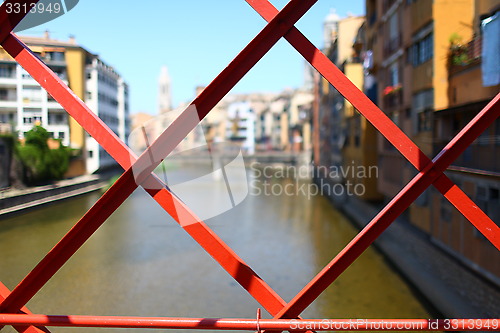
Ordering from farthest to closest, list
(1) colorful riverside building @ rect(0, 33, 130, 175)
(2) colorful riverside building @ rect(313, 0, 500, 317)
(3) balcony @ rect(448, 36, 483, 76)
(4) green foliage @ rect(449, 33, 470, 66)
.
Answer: (4) green foliage @ rect(449, 33, 470, 66)
(3) balcony @ rect(448, 36, 483, 76)
(2) colorful riverside building @ rect(313, 0, 500, 317)
(1) colorful riverside building @ rect(0, 33, 130, 175)

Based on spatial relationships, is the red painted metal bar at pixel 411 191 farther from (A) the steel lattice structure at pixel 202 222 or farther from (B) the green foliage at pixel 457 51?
(B) the green foliage at pixel 457 51

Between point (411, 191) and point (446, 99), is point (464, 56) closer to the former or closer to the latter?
point (446, 99)

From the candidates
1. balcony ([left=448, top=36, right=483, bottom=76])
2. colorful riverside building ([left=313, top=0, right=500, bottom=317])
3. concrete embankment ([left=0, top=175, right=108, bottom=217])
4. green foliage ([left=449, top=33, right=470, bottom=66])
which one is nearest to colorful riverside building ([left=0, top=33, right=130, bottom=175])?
concrete embankment ([left=0, top=175, right=108, bottom=217])

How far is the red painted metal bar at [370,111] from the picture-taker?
1.14 meters

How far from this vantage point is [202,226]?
A: 113 cm

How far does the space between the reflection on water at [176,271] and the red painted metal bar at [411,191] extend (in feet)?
5.67

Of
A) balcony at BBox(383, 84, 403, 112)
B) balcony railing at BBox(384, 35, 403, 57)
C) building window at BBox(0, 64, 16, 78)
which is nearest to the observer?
building window at BBox(0, 64, 16, 78)

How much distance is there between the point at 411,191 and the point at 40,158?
263 centimetres

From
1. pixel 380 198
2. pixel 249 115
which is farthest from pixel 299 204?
pixel 249 115

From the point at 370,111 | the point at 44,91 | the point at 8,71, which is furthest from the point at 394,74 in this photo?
the point at 370,111

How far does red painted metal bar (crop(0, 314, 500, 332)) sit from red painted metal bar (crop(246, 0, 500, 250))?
0.97 feet

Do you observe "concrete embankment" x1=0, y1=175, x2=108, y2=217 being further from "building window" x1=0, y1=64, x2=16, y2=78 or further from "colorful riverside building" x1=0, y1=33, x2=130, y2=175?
"building window" x1=0, y1=64, x2=16, y2=78

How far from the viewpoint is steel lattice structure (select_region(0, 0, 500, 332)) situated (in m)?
1.12

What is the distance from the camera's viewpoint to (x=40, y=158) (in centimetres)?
290
